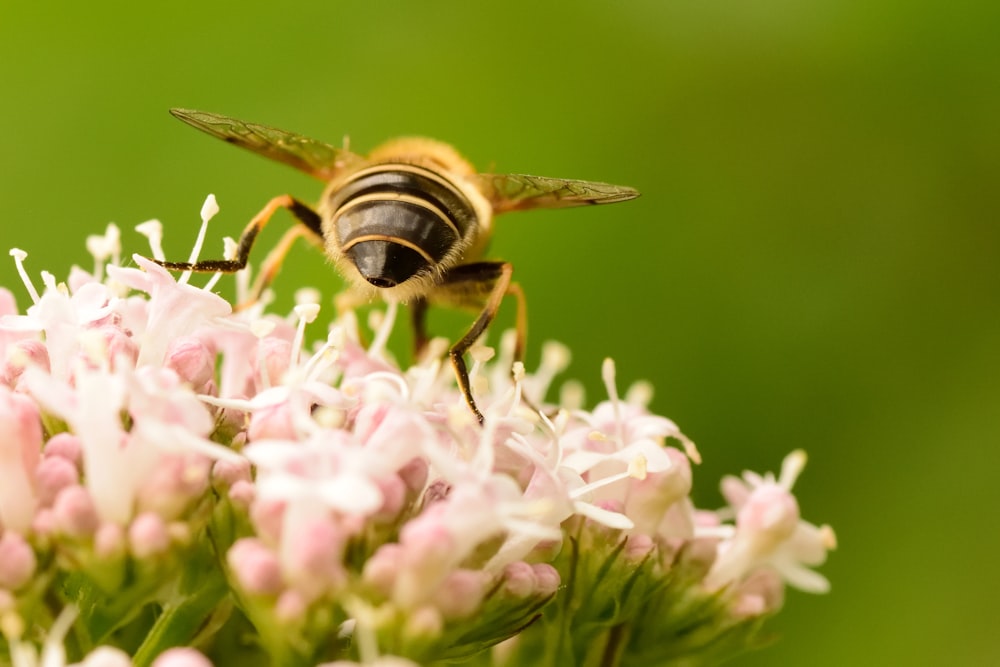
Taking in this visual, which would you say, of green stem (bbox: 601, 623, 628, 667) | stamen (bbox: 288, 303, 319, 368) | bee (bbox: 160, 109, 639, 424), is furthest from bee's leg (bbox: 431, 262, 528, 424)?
green stem (bbox: 601, 623, 628, 667)

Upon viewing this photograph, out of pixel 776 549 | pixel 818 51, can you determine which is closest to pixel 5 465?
pixel 776 549

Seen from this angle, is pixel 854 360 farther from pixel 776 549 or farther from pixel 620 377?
pixel 776 549

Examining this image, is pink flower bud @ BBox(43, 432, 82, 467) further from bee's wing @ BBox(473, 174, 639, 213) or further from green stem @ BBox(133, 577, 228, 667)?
bee's wing @ BBox(473, 174, 639, 213)

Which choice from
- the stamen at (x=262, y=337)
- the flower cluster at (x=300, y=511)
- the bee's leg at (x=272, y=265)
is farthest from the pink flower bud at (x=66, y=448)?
the bee's leg at (x=272, y=265)

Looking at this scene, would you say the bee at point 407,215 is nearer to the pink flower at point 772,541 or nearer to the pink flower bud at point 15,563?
the pink flower at point 772,541

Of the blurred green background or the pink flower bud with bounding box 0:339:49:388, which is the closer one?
the pink flower bud with bounding box 0:339:49:388

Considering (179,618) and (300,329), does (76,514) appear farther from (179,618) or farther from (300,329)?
(300,329)

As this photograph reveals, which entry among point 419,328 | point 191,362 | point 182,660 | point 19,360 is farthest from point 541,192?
point 182,660
